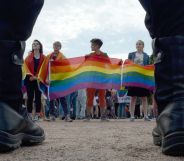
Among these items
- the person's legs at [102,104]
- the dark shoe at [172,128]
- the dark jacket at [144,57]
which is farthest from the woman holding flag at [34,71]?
the dark shoe at [172,128]

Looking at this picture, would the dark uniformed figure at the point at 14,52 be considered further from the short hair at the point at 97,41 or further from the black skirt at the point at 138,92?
the black skirt at the point at 138,92

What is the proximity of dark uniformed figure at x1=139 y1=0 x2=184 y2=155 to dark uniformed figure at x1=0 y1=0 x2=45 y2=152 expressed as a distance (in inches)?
21.9

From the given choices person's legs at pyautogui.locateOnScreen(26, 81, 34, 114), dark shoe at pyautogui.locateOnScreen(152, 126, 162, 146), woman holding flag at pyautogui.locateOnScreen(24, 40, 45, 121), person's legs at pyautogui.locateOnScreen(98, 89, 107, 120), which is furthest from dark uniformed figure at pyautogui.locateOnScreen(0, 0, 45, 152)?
person's legs at pyautogui.locateOnScreen(98, 89, 107, 120)

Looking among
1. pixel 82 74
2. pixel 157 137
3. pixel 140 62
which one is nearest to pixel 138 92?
pixel 140 62

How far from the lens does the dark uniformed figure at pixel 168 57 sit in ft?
6.28

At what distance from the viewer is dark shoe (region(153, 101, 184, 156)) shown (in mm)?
1704

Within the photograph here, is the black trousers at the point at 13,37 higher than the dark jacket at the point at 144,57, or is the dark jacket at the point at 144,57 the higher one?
the dark jacket at the point at 144,57

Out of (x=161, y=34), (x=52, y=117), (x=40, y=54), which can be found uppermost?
(x=40, y=54)

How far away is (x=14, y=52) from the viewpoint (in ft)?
6.93

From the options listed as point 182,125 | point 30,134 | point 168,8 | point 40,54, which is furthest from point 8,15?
point 40,54

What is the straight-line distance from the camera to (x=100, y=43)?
831 cm

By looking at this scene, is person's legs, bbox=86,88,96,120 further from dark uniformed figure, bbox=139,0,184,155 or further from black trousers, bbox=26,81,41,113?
dark uniformed figure, bbox=139,0,184,155

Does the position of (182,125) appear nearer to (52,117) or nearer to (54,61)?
(52,117)

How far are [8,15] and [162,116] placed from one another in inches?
34.0
